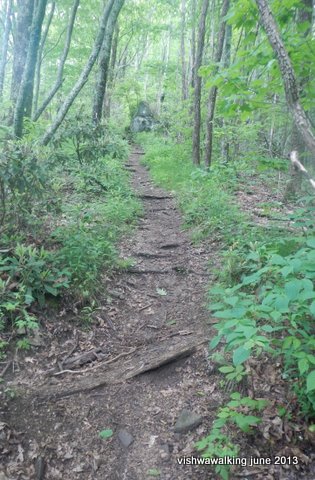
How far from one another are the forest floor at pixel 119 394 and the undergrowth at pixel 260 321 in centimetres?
20

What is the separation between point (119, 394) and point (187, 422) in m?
0.77

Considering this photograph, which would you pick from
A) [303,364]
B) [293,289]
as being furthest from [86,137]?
[303,364]

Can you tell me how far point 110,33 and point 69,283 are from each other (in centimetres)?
1049

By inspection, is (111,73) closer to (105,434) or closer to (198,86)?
(198,86)

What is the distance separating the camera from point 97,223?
266 inches

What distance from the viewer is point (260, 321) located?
12.1 ft

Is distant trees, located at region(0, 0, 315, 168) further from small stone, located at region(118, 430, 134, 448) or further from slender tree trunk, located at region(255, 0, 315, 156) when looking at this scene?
small stone, located at region(118, 430, 134, 448)

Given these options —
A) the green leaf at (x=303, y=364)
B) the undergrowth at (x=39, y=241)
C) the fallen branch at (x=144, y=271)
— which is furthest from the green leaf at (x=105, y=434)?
the fallen branch at (x=144, y=271)

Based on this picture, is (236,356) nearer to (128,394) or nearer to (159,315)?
(128,394)

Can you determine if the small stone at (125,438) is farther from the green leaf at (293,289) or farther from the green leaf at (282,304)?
the green leaf at (293,289)

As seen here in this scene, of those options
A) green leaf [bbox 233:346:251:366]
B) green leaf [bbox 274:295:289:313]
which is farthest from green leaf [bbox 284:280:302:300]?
green leaf [bbox 233:346:251:366]

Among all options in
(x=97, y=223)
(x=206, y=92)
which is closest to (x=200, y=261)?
(x=97, y=223)

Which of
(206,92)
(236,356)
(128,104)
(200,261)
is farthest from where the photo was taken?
(128,104)

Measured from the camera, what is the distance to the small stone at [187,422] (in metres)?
3.11
